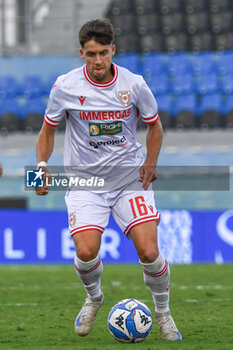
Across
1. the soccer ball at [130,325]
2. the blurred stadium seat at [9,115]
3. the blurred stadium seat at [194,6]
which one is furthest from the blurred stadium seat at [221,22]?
the soccer ball at [130,325]

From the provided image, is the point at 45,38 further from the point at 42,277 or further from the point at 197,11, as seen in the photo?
the point at 42,277

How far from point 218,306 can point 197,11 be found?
10836 millimetres

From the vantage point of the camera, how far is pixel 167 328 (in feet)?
15.9

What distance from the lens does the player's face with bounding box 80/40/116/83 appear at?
472cm

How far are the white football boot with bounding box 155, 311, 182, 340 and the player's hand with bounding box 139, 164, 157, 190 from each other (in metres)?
0.82

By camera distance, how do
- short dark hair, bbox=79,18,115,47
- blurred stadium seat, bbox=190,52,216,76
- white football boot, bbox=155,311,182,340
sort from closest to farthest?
short dark hair, bbox=79,18,115,47 < white football boot, bbox=155,311,182,340 < blurred stadium seat, bbox=190,52,216,76

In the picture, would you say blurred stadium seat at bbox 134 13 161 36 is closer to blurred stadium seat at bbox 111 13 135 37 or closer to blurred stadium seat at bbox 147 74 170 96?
blurred stadium seat at bbox 111 13 135 37

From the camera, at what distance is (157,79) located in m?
16.2

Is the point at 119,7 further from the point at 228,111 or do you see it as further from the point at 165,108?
the point at 228,111

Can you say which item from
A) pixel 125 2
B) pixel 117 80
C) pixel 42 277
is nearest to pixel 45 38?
pixel 125 2

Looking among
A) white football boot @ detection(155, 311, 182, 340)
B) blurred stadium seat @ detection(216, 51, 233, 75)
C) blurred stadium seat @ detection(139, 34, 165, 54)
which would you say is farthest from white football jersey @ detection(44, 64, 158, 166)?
blurred stadium seat @ detection(139, 34, 165, 54)

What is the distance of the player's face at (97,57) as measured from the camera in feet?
15.5

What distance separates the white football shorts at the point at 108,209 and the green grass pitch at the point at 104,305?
28.7 inches

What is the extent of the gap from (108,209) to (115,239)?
6.90m
